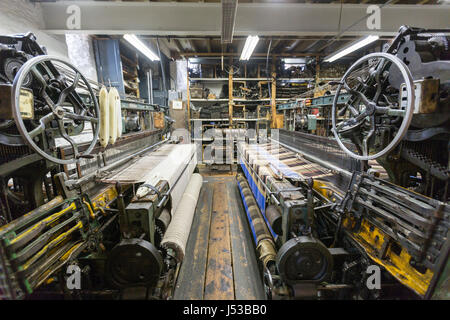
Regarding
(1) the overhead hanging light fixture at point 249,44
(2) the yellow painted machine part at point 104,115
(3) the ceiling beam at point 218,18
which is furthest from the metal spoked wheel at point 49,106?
(1) the overhead hanging light fixture at point 249,44

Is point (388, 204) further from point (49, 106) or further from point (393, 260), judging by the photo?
point (49, 106)

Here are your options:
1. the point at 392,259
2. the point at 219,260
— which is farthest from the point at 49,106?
the point at 392,259

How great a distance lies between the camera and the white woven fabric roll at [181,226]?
71.3 inches

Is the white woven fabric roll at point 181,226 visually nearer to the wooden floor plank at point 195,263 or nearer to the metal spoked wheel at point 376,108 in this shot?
the wooden floor plank at point 195,263

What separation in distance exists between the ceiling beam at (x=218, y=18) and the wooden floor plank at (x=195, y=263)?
12.7ft

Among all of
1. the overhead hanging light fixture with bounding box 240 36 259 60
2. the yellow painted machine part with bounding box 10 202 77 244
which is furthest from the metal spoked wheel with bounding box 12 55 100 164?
the overhead hanging light fixture with bounding box 240 36 259 60

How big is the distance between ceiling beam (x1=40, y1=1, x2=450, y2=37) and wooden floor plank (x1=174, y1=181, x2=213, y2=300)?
3.87m

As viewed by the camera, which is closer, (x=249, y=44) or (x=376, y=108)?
(x=376, y=108)

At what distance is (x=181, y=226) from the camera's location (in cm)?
214

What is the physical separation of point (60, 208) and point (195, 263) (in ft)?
4.66

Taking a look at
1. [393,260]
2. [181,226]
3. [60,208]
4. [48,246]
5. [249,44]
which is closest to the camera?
[48,246]

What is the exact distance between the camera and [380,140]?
147 centimetres

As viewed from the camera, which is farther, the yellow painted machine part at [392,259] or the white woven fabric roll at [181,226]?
the white woven fabric roll at [181,226]

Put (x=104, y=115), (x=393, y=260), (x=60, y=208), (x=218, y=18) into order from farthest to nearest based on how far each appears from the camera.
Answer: (x=218, y=18) → (x=104, y=115) → (x=60, y=208) → (x=393, y=260)
